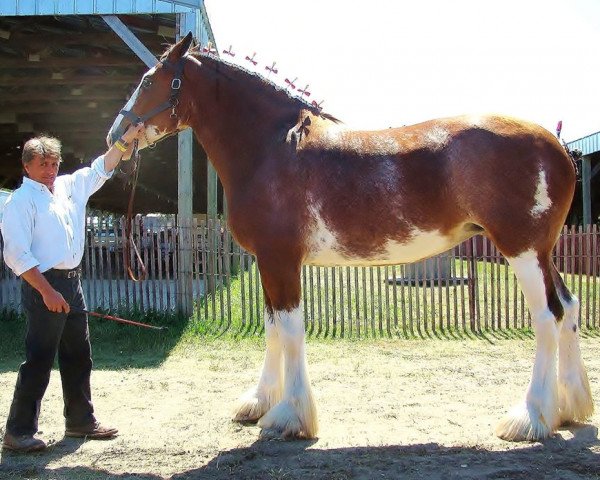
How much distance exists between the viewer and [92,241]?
8859 mm

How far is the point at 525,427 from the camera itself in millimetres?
3684

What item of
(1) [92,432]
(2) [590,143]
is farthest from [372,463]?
(2) [590,143]

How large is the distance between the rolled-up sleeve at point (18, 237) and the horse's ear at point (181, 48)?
1.47 m

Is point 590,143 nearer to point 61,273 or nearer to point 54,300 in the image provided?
point 61,273

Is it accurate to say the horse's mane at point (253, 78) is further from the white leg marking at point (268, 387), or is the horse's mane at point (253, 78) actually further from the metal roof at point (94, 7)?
the metal roof at point (94, 7)

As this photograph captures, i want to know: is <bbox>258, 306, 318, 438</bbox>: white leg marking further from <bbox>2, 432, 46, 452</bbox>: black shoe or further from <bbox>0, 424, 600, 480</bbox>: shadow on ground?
<bbox>2, 432, 46, 452</bbox>: black shoe

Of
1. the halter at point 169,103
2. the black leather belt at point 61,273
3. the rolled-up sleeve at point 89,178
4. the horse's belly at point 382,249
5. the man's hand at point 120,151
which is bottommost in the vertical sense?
the black leather belt at point 61,273

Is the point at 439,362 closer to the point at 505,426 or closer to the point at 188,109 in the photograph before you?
the point at 505,426

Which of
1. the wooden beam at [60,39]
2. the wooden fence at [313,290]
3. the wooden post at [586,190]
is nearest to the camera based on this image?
the wooden fence at [313,290]

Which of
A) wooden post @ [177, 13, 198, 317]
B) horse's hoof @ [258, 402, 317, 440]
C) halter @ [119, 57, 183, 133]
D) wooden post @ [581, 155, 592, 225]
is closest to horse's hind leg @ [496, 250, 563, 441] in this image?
horse's hoof @ [258, 402, 317, 440]

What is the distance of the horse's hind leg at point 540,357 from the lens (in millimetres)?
3709

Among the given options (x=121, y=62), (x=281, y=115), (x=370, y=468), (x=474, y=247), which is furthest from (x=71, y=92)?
(x=370, y=468)

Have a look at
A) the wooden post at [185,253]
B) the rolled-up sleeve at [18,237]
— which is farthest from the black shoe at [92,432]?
the wooden post at [185,253]

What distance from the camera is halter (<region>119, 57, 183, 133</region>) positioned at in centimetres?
415
